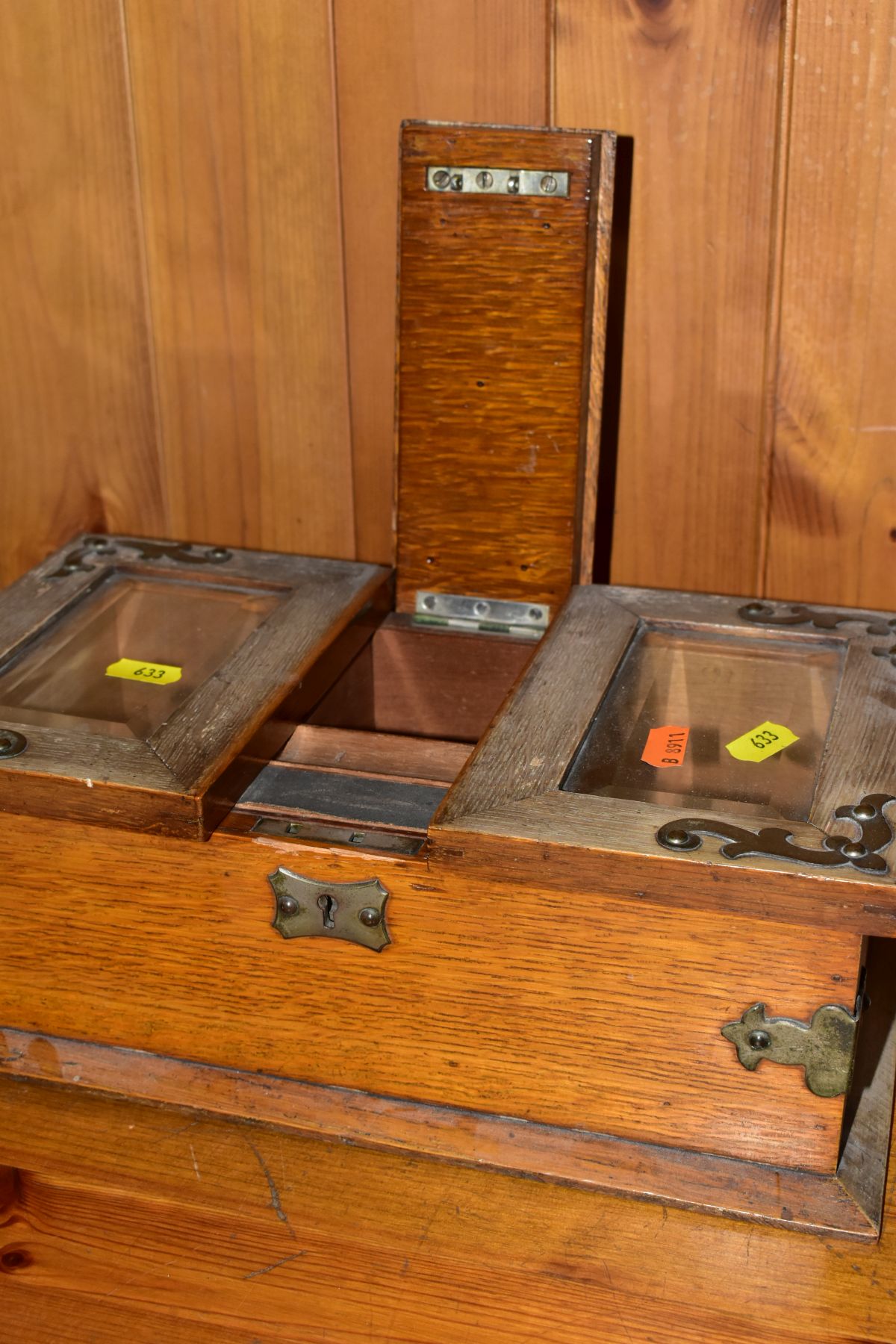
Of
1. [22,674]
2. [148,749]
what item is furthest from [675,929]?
[22,674]

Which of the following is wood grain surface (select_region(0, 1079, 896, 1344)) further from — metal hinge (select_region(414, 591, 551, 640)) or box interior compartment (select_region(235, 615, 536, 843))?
metal hinge (select_region(414, 591, 551, 640))

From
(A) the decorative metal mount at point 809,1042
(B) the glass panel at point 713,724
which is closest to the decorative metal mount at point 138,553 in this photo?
(B) the glass panel at point 713,724

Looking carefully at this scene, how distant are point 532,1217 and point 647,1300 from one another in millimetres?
94

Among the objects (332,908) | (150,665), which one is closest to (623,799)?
(332,908)

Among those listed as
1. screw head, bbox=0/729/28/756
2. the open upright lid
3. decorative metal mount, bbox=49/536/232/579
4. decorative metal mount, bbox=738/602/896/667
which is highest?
the open upright lid

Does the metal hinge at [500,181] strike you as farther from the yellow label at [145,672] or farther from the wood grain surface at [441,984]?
the wood grain surface at [441,984]

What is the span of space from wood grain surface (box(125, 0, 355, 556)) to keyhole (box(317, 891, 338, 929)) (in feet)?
1.83

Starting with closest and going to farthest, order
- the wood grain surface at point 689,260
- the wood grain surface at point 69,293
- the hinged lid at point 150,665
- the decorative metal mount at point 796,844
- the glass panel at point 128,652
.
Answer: the decorative metal mount at point 796,844 → the hinged lid at point 150,665 → the glass panel at point 128,652 → the wood grain surface at point 689,260 → the wood grain surface at point 69,293

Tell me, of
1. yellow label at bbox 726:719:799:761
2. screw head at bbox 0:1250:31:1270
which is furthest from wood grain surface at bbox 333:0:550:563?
screw head at bbox 0:1250:31:1270

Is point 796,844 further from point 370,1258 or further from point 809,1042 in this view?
point 370,1258

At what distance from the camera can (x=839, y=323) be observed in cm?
125

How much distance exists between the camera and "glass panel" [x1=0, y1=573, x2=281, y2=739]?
1089mm

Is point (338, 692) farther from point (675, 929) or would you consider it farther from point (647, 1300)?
point (647, 1300)

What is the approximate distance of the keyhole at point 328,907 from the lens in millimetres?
974
